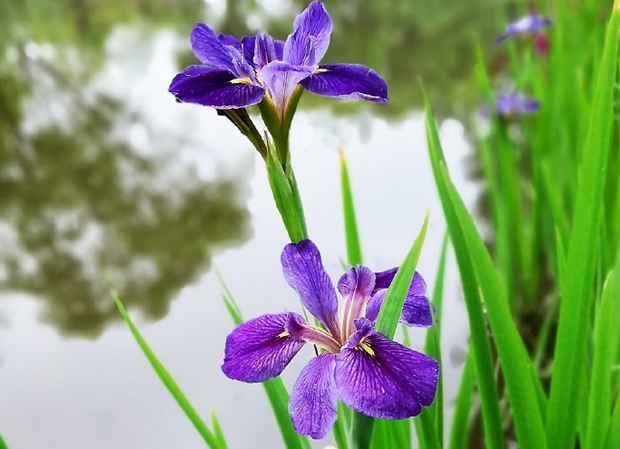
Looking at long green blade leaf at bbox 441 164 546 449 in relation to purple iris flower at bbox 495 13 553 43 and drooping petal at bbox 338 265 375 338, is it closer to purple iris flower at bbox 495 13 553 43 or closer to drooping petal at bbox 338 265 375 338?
drooping petal at bbox 338 265 375 338

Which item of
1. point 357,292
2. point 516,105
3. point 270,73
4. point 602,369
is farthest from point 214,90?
point 516,105

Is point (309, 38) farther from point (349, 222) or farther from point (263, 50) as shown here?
point (349, 222)

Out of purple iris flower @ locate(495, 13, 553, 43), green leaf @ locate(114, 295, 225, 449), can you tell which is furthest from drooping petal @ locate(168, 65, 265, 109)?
purple iris flower @ locate(495, 13, 553, 43)

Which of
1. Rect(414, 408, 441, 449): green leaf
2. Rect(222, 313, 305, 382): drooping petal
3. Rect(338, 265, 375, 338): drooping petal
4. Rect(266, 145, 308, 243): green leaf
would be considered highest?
Rect(266, 145, 308, 243): green leaf

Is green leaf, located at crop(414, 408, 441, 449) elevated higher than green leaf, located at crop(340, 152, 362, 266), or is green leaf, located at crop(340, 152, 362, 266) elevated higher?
green leaf, located at crop(340, 152, 362, 266)

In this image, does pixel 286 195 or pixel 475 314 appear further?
pixel 475 314

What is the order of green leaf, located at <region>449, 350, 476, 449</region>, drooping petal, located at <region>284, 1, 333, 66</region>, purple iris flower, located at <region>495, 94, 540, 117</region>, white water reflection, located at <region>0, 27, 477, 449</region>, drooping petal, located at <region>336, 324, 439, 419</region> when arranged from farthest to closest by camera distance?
1. purple iris flower, located at <region>495, 94, 540, 117</region>
2. white water reflection, located at <region>0, 27, 477, 449</region>
3. green leaf, located at <region>449, 350, 476, 449</region>
4. drooping petal, located at <region>284, 1, 333, 66</region>
5. drooping petal, located at <region>336, 324, 439, 419</region>

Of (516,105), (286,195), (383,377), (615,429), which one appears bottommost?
(615,429)
